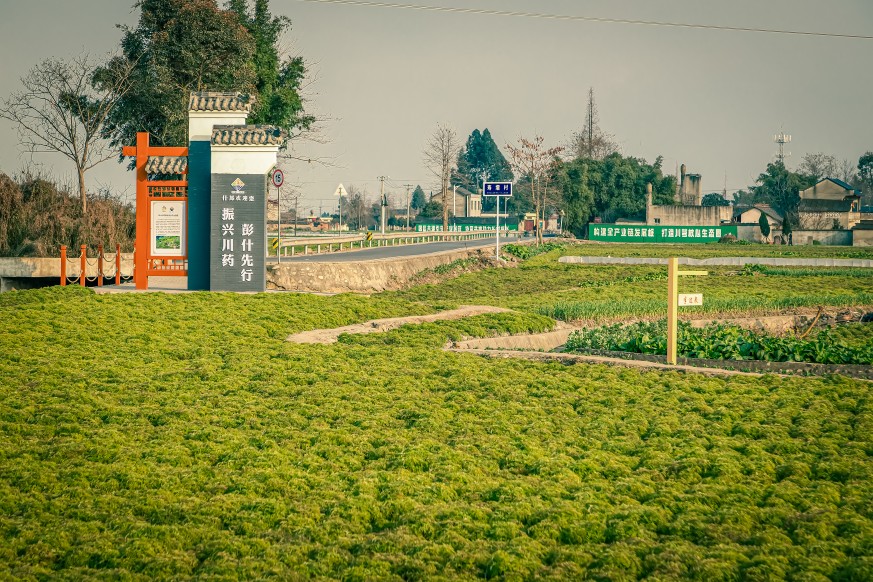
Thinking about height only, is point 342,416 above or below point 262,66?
below

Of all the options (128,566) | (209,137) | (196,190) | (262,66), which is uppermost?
(262,66)

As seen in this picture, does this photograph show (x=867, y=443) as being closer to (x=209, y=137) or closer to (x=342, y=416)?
(x=342, y=416)

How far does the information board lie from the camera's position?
76875 mm

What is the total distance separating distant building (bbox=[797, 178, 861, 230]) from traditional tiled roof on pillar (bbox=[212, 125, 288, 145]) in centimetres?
7385

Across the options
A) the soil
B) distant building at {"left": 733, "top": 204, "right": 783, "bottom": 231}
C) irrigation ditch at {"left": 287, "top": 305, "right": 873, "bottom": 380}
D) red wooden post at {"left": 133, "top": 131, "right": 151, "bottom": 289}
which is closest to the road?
the soil

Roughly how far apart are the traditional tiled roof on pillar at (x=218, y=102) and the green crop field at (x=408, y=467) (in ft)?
30.1

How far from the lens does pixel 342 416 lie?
1035 centimetres

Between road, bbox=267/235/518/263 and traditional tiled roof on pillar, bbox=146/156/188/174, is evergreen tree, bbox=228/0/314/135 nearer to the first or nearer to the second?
road, bbox=267/235/518/263

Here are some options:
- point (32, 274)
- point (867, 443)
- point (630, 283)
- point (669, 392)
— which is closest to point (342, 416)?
point (669, 392)

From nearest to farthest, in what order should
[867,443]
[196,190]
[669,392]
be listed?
[867,443] → [669,392] → [196,190]

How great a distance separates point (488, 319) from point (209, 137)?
8.71m

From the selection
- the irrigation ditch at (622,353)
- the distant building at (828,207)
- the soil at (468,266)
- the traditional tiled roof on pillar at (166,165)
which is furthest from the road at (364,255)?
the distant building at (828,207)

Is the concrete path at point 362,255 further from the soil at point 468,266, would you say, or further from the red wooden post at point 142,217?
the red wooden post at point 142,217

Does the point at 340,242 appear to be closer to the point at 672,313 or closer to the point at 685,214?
the point at 672,313
